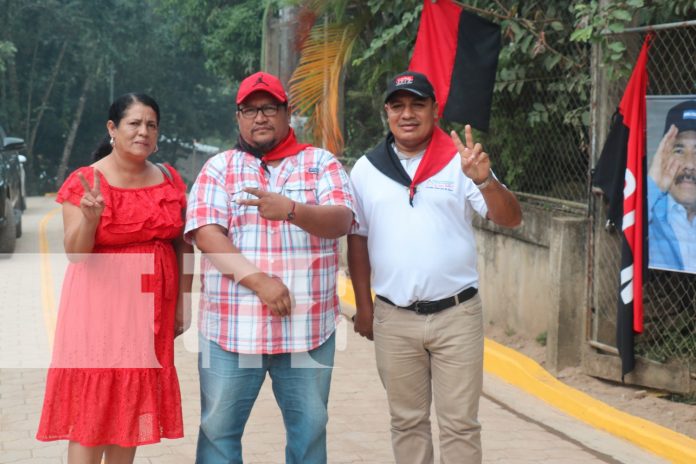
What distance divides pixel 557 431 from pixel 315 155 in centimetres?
293

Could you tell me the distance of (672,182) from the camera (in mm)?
6715

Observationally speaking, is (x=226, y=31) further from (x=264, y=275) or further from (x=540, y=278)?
(x=264, y=275)

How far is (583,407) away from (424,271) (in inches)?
106

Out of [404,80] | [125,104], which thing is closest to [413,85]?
[404,80]

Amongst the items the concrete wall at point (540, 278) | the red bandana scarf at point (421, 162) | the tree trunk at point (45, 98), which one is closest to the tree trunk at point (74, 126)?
the tree trunk at point (45, 98)

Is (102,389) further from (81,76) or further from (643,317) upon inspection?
(81,76)

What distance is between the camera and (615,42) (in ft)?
22.6

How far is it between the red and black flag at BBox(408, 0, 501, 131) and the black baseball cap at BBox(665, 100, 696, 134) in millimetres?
1870

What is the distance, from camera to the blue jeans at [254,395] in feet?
13.7

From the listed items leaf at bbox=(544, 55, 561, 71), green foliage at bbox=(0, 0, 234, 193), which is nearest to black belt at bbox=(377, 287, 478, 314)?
leaf at bbox=(544, 55, 561, 71)

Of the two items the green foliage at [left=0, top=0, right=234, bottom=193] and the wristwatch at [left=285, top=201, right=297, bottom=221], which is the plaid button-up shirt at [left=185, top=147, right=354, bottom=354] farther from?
the green foliage at [left=0, top=0, right=234, bottom=193]

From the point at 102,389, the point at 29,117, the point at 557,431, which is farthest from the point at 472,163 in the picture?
the point at 29,117

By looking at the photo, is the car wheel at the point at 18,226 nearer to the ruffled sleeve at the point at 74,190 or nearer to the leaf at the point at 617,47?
the leaf at the point at 617,47

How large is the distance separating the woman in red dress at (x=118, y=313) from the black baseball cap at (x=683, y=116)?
3.57 metres
